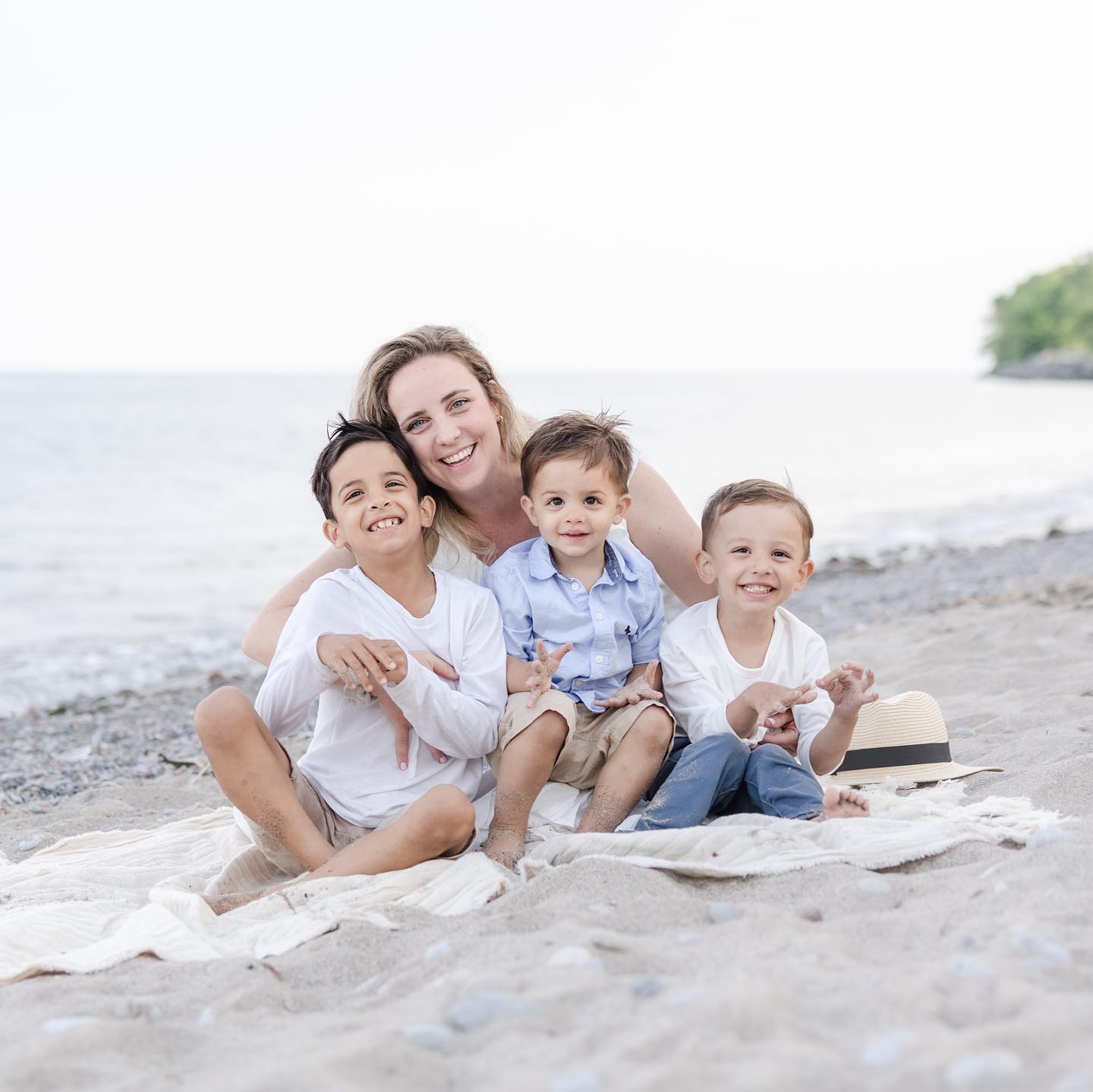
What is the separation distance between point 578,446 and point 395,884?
1.43 meters

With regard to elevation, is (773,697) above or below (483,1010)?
above

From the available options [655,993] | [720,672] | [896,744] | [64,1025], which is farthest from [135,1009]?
[896,744]

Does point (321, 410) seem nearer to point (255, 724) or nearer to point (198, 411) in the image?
point (198, 411)

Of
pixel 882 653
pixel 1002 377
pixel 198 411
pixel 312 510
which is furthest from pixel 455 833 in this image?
pixel 1002 377

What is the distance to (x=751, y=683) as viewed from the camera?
10.6ft

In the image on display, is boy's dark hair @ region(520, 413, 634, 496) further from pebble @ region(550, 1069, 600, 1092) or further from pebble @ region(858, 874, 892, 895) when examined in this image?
pebble @ region(550, 1069, 600, 1092)

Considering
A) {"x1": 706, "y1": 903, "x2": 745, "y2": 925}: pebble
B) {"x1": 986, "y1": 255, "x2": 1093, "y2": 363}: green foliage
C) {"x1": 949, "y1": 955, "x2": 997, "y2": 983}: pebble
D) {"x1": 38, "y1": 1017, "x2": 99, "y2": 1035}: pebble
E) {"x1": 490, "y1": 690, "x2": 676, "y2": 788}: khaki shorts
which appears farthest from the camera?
{"x1": 986, "y1": 255, "x2": 1093, "y2": 363}: green foliage

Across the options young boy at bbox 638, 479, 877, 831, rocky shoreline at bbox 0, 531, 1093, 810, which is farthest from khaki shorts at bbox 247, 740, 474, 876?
rocky shoreline at bbox 0, 531, 1093, 810

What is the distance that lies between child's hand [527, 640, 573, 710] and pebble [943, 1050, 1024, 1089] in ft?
5.70

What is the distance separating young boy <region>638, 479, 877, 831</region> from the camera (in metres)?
2.96

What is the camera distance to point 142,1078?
5.48ft

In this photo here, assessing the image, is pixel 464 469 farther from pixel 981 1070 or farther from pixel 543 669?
pixel 981 1070

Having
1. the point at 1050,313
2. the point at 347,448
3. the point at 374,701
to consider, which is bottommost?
the point at 374,701

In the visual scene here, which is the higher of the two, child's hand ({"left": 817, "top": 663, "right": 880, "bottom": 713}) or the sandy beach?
child's hand ({"left": 817, "top": 663, "right": 880, "bottom": 713})
